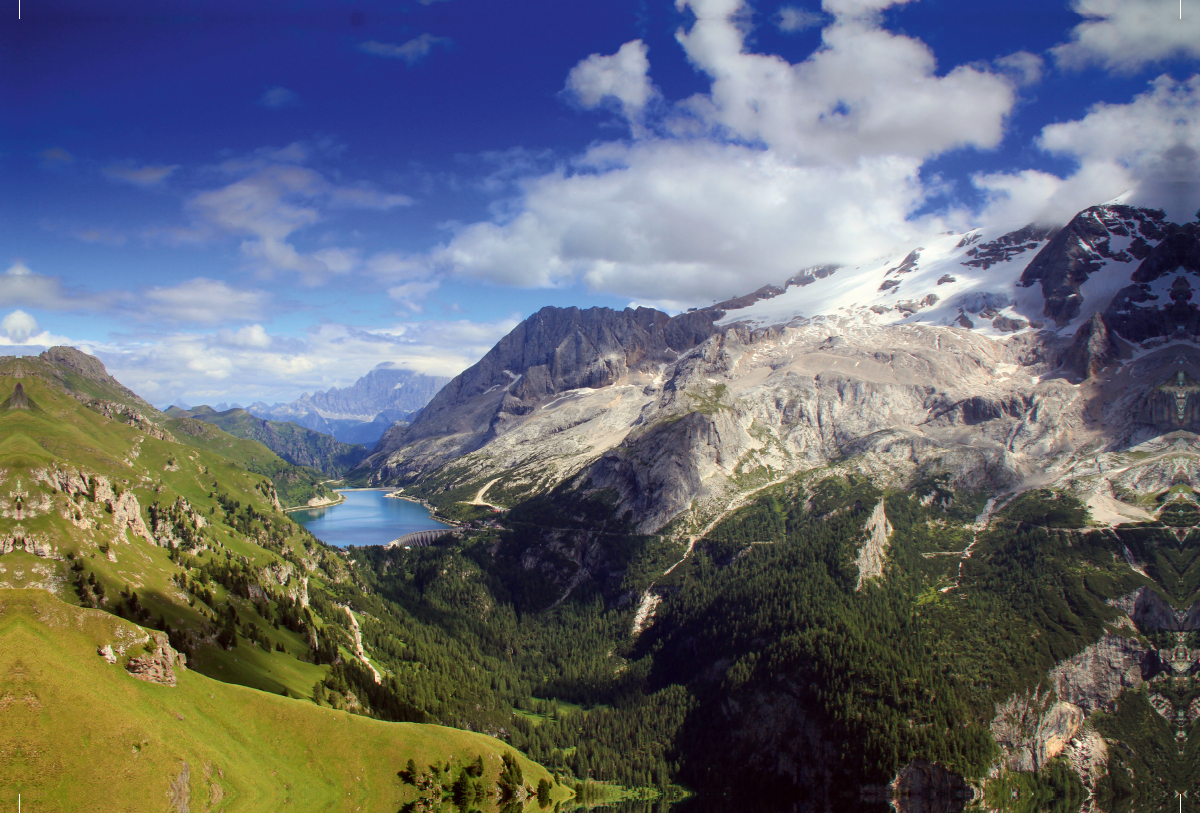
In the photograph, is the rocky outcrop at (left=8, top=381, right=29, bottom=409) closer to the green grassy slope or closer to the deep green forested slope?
the deep green forested slope

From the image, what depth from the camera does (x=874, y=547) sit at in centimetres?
17850

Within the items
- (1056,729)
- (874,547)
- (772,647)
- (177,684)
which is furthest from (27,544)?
(1056,729)

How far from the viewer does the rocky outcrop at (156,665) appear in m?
61.9

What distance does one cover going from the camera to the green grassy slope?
4962 cm

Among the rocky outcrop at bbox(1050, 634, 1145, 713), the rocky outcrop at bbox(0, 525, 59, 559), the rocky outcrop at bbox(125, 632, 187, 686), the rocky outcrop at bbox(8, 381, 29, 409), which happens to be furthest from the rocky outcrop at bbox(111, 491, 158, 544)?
the rocky outcrop at bbox(1050, 634, 1145, 713)

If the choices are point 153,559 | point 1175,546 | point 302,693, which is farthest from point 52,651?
point 1175,546

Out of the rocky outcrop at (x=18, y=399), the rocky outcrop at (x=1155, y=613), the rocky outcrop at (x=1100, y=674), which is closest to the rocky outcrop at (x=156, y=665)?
the rocky outcrop at (x=1100, y=674)

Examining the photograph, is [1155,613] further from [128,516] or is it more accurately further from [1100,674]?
[128,516]

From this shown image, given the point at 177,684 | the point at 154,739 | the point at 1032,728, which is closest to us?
the point at 154,739

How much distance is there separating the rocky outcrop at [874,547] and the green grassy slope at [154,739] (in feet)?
413

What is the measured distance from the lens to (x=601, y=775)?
12950 cm

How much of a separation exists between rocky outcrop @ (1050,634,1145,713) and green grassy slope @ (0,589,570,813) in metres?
133

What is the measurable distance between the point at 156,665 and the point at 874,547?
170 m

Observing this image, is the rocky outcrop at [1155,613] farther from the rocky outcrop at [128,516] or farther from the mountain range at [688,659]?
the rocky outcrop at [128,516]
